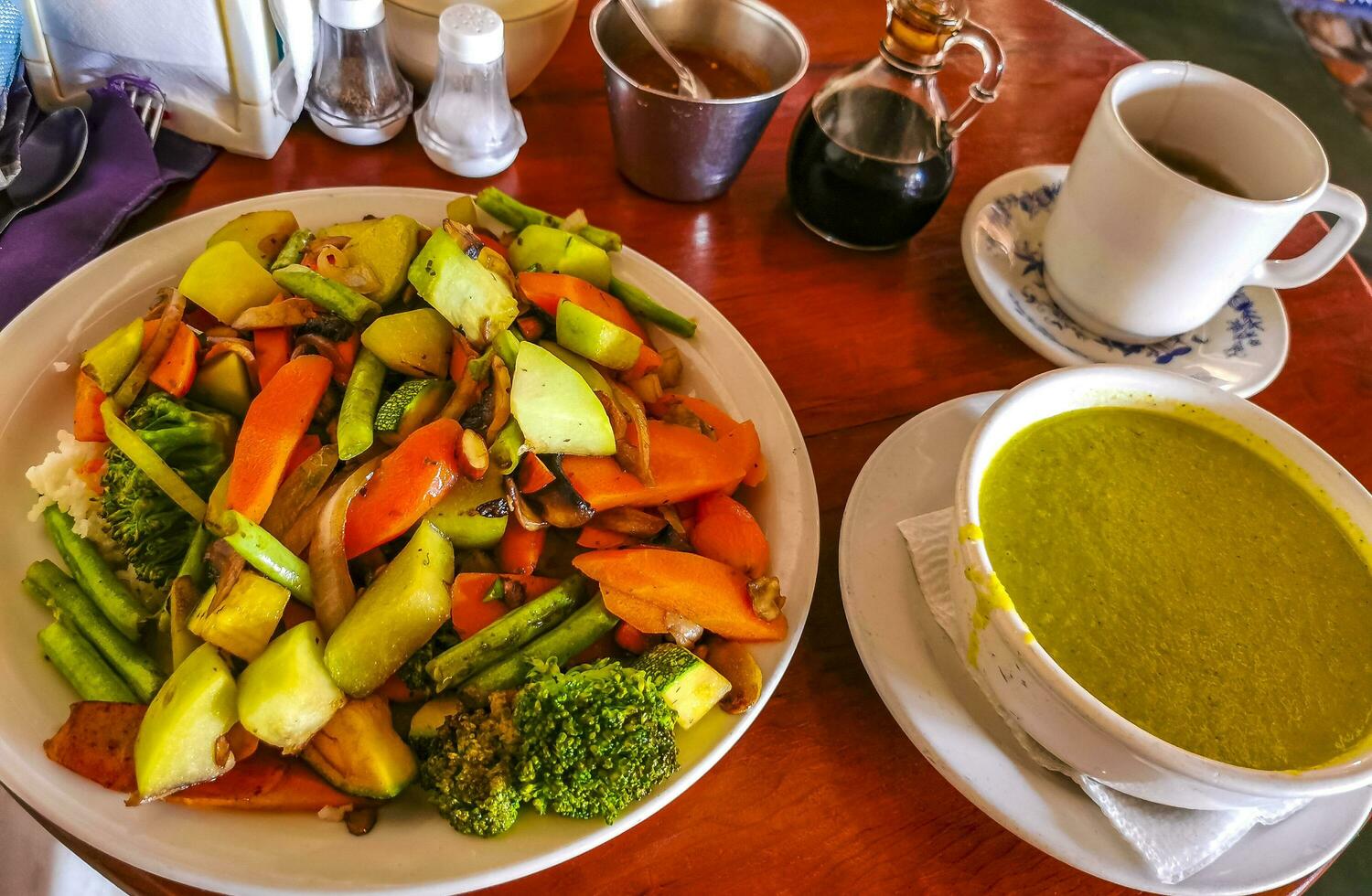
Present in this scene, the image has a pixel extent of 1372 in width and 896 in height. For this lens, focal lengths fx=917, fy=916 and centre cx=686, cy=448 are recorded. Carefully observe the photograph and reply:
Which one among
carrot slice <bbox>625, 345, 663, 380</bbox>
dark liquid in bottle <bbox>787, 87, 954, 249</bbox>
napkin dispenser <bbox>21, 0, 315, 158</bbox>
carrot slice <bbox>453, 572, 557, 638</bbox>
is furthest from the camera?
dark liquid in bottle <bbox>787, 87, 954, 249</bbox>

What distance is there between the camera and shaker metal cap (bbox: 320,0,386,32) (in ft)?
4.54

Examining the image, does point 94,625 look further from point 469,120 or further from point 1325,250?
point 1325,250

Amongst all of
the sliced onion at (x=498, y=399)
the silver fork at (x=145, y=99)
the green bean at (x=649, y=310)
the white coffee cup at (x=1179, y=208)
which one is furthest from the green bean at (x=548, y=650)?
the silver fork at (x=145, y=99)

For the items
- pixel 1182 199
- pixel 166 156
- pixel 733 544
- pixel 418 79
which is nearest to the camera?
pixel 733 544

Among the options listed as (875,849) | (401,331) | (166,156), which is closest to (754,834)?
(875,849)

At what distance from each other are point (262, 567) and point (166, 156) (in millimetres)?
876

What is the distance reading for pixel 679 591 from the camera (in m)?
1.04

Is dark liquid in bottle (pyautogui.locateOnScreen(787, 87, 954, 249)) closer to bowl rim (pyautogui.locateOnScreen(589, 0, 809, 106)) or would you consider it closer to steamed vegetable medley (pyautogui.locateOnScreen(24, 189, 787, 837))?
bowl rim (pyautogui.locateOnScreen(589, 0, 809, 106))

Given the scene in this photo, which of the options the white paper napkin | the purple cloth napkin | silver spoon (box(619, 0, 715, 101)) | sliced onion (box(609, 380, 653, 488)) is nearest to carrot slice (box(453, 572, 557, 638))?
sliced onion (box(609, 380, 653, 488))

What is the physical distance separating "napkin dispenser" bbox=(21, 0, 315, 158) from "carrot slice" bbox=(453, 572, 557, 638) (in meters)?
0.93

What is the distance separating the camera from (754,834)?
989 mm

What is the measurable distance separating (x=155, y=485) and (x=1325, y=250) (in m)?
1.67

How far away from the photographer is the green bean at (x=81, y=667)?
933mm

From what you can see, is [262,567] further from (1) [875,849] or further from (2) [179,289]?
(1) [875,849]
